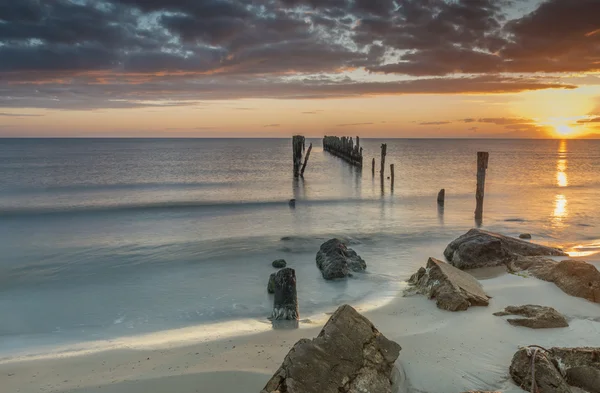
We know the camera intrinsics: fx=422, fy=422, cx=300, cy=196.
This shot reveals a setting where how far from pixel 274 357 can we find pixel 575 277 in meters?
6.10

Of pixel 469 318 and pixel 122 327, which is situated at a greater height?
pixel 469 318

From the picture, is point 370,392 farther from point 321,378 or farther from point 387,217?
point 387,217

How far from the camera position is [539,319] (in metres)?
6.38

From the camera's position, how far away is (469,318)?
6.85 meters

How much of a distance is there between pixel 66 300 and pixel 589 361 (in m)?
10.0

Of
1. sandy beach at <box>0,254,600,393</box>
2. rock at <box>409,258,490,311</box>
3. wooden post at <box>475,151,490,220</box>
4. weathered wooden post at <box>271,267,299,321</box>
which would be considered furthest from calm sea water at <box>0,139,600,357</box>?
sandy beach at <box>0,254,600,393</box>

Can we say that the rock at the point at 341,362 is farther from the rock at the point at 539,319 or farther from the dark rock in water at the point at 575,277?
the dark rock in water at the point at 575,277

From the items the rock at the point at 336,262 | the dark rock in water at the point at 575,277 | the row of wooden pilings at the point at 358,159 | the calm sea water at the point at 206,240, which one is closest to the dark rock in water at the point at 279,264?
the calm sea water at the point at 206,240

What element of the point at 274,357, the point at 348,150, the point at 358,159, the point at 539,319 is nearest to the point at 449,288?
the point at 539,319

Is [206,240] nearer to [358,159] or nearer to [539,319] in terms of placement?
[539,319]

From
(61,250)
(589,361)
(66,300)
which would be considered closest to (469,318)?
(589,361)

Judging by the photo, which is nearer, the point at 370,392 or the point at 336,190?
the point at 370,392

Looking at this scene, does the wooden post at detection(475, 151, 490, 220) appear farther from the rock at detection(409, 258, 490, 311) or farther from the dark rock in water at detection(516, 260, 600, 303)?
the rock at detection(409, 258, 490, 311)

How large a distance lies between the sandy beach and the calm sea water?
1470mm
